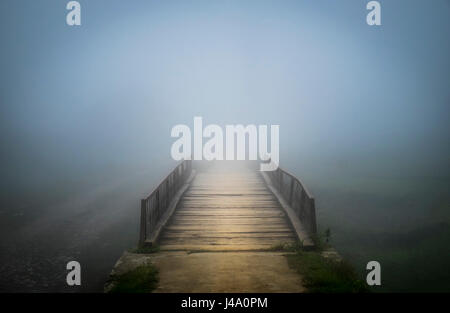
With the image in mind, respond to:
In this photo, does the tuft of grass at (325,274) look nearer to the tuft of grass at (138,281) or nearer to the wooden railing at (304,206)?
the wooden railing at (304,206)

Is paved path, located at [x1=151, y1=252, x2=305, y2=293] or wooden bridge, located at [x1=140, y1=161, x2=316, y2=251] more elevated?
wooden bridge, located at [x1=140, y1=161, x2=316, y2=251]

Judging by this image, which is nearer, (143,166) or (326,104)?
(143,166)

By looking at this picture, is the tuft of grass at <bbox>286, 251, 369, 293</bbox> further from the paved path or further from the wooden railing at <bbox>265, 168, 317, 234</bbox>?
the wooden railing at <bbox>265, 168, 317, 234</bbox>

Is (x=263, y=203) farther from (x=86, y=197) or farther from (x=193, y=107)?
(x=193, y=107)

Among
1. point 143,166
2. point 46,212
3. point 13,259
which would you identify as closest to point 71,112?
point 143,166

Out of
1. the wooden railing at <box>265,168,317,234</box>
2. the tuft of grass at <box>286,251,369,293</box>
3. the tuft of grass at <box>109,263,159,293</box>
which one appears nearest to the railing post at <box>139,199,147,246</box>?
the tuft of grass at <box>109,263,159,293</box>

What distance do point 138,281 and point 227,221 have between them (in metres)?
4.96

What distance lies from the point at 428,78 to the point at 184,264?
180m

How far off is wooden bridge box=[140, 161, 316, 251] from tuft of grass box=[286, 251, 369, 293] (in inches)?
33.5

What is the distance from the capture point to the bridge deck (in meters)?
9.58

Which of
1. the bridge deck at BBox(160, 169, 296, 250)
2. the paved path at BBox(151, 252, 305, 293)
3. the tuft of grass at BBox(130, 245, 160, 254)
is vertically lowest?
the paved path at BBox(151, 252, 305, 293)

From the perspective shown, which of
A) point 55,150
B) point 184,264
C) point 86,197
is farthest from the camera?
point 55,150
